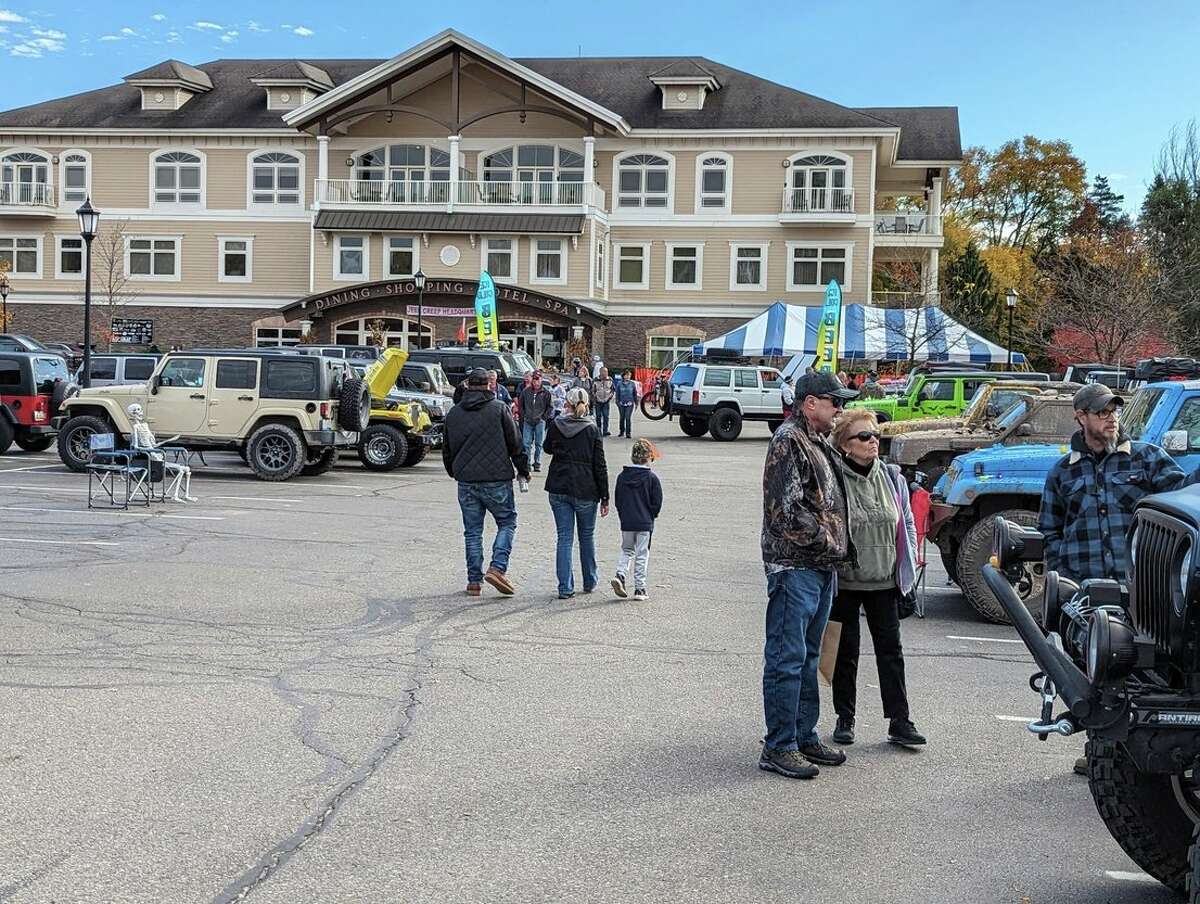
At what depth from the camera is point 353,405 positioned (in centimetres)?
2091

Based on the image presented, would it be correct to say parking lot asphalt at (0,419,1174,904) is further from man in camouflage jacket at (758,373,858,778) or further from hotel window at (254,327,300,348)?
hotel window at (254,327,300,348)

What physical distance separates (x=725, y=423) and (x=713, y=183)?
21.0 metres

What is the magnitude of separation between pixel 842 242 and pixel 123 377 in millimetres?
31497

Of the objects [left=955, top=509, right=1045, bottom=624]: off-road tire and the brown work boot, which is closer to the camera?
[left=955, top=509, right=1045, bottom=624]: off-road tire

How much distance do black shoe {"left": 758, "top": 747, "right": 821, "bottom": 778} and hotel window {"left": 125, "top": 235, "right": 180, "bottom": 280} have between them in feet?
173

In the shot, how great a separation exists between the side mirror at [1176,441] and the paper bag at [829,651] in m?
4.91

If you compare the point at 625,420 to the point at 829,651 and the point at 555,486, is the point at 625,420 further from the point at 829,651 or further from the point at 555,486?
the point at 829,651

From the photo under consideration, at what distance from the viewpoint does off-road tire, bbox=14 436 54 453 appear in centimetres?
2394

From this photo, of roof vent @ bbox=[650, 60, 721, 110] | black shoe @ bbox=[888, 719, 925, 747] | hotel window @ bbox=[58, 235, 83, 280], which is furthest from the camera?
hotel window @ bbox=[58, 235, 83, 280]

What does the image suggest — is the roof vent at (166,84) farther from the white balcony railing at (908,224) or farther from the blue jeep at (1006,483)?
the blue jeep at (1006,483)

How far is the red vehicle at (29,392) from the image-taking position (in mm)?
22594

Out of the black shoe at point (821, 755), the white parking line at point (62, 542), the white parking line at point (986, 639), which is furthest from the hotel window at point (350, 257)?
the black shoe at point (821, 755)

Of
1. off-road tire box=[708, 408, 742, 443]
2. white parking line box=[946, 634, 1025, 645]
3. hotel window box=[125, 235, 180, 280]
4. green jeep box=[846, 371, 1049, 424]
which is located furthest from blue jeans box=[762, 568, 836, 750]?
hotel window box=[125, 235, 180, 280]

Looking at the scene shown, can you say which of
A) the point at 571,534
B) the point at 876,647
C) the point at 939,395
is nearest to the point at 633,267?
the point at 939,395
